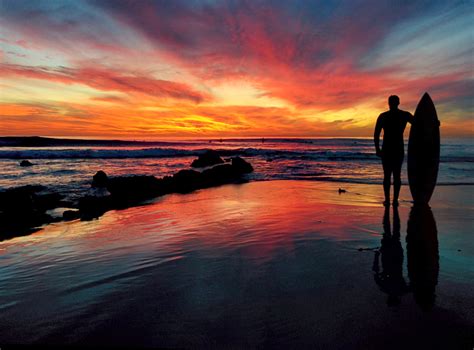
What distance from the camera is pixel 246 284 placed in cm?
227

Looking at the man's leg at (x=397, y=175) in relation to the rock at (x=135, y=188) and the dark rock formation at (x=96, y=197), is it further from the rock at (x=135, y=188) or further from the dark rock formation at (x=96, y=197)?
the rock at (x=135, y=188)

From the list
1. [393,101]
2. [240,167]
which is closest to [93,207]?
[393,101]

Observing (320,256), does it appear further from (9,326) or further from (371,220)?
(9,326)

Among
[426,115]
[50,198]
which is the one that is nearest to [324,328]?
[426,115]

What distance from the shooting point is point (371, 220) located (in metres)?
4.42

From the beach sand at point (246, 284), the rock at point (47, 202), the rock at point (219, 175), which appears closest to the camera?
the beach sand at point (246, 284)

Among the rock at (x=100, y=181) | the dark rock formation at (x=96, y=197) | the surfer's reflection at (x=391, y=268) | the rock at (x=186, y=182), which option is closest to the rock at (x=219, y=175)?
the dark rock formation at (x=96, y=197)

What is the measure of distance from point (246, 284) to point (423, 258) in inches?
71.5

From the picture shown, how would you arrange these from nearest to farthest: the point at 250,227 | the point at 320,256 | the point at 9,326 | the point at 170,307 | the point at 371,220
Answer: the point at 9,326 < the point at 170,307 < the point at 320,256 < the point at 250,227 < the point at 371,220

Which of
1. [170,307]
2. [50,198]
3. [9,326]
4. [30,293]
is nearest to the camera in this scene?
[9,326]

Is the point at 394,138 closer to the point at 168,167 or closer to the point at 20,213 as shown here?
the point at 20,213

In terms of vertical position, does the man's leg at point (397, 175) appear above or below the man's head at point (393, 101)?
below

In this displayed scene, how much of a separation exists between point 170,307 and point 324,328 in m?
1.01

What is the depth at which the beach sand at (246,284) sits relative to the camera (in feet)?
5.46
